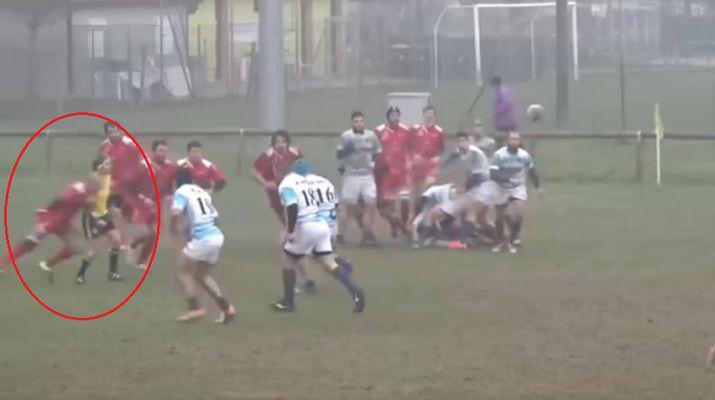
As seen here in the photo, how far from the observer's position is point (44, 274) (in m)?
20.8

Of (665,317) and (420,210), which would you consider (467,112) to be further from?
(665,317)

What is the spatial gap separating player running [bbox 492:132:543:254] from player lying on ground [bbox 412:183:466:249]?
0.77 m

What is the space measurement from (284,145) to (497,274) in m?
3.32

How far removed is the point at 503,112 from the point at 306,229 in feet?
51.2

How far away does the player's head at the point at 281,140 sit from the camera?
21.4m

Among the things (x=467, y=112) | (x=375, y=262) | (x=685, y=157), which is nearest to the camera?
(x=375, y=262)

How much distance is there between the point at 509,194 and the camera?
22.6 m

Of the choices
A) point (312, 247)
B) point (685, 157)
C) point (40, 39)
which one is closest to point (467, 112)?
point (685, 157)

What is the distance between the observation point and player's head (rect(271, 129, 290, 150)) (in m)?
21.4

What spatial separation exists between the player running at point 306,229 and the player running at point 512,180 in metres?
5.33

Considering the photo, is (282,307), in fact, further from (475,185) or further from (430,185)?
(430,185)

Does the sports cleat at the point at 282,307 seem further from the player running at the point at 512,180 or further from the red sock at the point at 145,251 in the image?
the player running at the point at 512,180

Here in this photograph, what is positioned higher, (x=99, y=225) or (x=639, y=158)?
(x=639, y=158)

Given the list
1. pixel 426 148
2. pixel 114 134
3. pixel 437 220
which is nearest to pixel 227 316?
pixel 114 134
